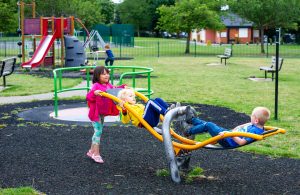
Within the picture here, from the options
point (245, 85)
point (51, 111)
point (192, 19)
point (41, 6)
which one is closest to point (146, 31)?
point (41, 6)

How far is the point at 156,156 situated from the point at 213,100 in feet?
21.4

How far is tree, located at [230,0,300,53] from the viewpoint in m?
40.0

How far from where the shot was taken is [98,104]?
7.12 metres

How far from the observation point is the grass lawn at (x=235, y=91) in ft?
28.8

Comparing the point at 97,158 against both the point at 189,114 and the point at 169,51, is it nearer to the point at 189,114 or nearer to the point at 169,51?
the point at 189,114

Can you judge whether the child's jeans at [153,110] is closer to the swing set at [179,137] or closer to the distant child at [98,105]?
the swing set at [179,137]

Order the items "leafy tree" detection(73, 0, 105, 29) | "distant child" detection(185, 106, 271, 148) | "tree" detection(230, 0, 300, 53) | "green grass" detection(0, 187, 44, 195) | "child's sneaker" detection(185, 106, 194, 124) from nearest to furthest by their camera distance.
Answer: "green grass" detection(0, 187, 44, 195) → "distant child" detection(185, 106, 271, 148) → "child's sneaker" detection(185, 106, 194, 124) → "tree" detection(230, 0, 300, 53) → "leafy tree" detection(73, 0, 105, 29)

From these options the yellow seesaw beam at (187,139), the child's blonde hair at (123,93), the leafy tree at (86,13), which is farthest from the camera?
the leafy tree at (86,13)

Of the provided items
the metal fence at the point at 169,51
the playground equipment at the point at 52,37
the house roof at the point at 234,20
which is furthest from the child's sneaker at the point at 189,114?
the house roof at the point at 234,20

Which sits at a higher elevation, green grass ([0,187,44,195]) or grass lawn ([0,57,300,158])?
grass lawn ([0,57,300,158])

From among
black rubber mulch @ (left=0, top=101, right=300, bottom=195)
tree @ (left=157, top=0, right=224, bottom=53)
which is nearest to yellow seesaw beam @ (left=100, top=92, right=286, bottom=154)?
black rubber mulch @ (left=0, top=101, right=300, bottom=195)

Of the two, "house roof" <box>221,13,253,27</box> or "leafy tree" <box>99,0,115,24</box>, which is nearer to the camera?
"house roof" <box>221,13,253,27</box>

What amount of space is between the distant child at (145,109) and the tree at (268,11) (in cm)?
3439

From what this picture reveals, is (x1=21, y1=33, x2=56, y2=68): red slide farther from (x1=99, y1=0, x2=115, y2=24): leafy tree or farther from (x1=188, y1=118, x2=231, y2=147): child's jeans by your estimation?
(x1=99, y1=0, x2=115, y2=24): leafy tree
